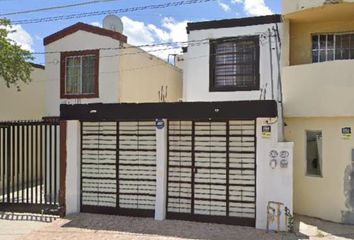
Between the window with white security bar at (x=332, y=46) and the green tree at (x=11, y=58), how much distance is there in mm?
10538

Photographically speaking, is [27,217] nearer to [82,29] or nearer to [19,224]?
A: [19,224]

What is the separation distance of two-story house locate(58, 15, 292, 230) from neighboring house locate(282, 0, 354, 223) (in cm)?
90

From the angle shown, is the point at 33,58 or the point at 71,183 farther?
the point at 33,58

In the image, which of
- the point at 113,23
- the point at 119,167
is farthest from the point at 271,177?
the point at 113,23

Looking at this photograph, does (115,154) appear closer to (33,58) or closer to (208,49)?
(208,49)

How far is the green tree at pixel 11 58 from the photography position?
14883 mm

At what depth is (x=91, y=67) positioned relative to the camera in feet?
49.3

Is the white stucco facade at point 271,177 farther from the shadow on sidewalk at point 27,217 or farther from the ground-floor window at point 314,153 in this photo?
the shadow on sidewalk at point 27,217

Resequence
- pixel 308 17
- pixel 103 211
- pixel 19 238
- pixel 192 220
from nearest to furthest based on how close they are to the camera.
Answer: pixel 19 238 → pixel 192 220 → pixel 103 211 → pixel 308 17

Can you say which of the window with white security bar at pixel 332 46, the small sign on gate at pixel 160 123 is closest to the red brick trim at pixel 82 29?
the small sign on gate at pixel 160 123

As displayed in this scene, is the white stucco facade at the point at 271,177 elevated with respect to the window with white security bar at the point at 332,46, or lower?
lower

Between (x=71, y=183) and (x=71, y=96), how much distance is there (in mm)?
5452

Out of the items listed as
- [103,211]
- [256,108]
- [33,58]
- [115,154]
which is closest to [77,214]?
[103,211]

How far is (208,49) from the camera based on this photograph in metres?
13.8
